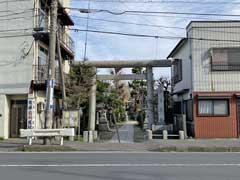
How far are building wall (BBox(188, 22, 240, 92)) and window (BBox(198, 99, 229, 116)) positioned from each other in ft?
2.82

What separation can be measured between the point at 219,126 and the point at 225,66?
4.24 m

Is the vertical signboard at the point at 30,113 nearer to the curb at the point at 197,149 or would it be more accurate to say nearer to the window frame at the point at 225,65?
the curb at the point at 197,149

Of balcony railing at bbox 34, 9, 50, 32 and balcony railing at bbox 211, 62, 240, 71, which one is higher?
balcony railing at bbox 34, 9, 50, 32

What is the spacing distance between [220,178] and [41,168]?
5537 millimetres

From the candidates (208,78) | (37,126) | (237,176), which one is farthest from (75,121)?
(237,176)

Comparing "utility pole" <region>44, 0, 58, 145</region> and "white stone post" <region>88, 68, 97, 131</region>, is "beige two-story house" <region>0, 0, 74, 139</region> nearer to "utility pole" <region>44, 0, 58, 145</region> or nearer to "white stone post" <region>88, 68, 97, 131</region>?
"utility pole" <region>44, 0, 58, 145</region>

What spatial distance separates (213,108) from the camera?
25.1m

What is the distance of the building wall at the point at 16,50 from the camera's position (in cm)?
2447

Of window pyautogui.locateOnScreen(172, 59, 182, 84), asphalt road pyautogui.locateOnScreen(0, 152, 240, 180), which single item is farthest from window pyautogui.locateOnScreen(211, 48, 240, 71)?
asphalt road pyautogui.locateOnScreen(0, 152, 240, 180)

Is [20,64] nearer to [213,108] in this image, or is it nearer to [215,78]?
[215,78]

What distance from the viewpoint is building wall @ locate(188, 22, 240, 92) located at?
2525cm

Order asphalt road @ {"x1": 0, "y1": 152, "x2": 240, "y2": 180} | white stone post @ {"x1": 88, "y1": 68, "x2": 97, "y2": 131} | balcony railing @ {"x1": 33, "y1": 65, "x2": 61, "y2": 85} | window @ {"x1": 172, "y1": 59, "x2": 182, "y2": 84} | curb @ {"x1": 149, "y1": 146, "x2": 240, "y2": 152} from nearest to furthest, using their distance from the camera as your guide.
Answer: asphalt road @ {"x1": 0, "y1": 152, "x2": 240, "y2": 180} < curb @ {"x1": 149, "y1": 146, "x2": 240, "y2": 152} < balcony railing @ {"x1": 33, "y1": 65, "x2": 61, "y2": 85} < white stone post @ {"x1": 88, "y1": 68, "x2": 97, "y2": 131} < window @ {"x1": 172, "y1": 59, "x2": 182, "y2": 84}

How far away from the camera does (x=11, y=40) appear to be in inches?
973

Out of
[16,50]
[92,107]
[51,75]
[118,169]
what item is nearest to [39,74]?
[16,50]
